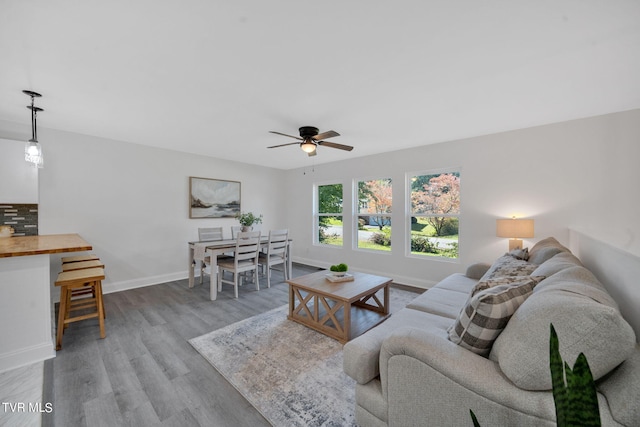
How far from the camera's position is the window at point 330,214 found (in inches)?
221

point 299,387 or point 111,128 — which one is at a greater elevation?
point 111,128

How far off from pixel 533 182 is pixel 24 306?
5.52 meters

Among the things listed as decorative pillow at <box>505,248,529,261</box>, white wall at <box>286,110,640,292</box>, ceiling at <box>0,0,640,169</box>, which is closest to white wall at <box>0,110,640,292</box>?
white wall at <box>286,110,640,292</box>

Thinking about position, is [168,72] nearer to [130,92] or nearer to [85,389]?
Answer: [130,92]

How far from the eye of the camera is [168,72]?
2027mm

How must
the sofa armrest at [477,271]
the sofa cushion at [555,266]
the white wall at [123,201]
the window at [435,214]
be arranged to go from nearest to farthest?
the sofa cushion at [555,266] → the sofa armrest at [477,271] → the white wall at [123,201] → the window at [435,214]

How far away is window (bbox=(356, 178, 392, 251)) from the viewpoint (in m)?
4.82

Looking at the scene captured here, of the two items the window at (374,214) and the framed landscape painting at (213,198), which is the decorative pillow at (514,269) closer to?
the window at (374,214)

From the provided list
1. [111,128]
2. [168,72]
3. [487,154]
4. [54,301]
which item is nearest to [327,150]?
[487,154]

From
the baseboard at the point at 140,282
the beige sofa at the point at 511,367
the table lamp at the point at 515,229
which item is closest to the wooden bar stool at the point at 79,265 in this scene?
the baseboard at the point at 140,282

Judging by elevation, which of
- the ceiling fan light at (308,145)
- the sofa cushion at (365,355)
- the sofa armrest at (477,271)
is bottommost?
the sofa cushion at (365,355)

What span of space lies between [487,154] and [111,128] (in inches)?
207

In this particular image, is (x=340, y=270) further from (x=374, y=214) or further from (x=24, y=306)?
(x=24, y=306)

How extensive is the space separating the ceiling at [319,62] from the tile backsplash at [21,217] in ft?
3.58
